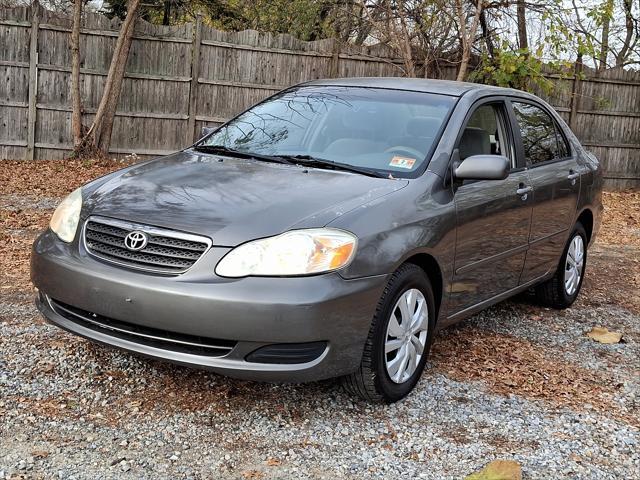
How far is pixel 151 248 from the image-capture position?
343 centimetres

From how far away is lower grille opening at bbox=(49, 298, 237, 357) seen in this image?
338 cm

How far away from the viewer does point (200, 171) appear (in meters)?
4.12

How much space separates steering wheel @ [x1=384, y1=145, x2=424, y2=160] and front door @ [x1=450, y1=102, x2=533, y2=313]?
0.88 feet

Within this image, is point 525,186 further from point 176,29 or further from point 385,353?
point 176,29

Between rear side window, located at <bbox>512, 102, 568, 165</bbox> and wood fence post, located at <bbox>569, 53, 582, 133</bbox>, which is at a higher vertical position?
wood fence post, located at <bbox>569, 53, 582, 133</bbox>

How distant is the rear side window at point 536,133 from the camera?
531cm

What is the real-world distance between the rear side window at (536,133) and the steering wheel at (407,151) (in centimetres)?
124

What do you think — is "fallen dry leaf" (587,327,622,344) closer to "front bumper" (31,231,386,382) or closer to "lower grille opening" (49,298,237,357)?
"front bumper" (31,231,386,382)

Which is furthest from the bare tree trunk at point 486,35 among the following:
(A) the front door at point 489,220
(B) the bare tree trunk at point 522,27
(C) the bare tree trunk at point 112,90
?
(A) the front door at point 489,220

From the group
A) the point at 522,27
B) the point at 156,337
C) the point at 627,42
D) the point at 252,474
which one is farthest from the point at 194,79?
the point at 627,42

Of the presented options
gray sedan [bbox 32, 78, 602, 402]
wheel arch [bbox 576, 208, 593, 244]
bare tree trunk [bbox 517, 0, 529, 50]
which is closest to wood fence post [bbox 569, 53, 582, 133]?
bare tree trunk [bbox 517, 0, 529, 50]

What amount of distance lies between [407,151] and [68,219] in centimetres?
188

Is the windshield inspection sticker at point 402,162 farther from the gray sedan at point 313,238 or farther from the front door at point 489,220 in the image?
the front door at point 489,220

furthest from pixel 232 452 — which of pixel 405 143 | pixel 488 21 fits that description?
pixel 488 21
